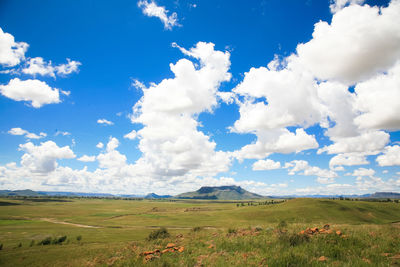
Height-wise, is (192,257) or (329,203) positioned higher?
(192,257)

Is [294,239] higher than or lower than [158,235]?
higher

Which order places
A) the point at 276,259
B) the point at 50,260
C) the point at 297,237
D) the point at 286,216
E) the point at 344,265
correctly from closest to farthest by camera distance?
the point at 344,265
the point at 276,259
the point at 297,237
the point at 50,260
the point at 286,216

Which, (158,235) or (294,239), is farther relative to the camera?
(158,235)

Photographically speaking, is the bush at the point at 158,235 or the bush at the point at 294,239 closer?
the bush at the point at 294,239

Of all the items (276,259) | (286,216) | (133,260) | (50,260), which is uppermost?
(276,259)

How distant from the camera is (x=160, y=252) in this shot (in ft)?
59.2

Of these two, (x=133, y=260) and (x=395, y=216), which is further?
(x=395, y=216)

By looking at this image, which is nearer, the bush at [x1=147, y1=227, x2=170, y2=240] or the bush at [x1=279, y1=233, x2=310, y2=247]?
the bush at [x1=279, y1=233, x2=310, y2=247]

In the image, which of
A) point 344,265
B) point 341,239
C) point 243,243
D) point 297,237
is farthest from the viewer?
point 243,243

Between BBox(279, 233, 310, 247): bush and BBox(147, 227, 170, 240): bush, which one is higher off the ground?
BBox(279, 233, 310, 247): bush

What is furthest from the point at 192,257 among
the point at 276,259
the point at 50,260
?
the point at 50,260

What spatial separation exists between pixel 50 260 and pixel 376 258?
3036 centimetres

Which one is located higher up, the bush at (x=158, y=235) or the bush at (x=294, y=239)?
the bush at (x=294, y=239)

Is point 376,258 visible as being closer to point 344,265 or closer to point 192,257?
point 344,265
